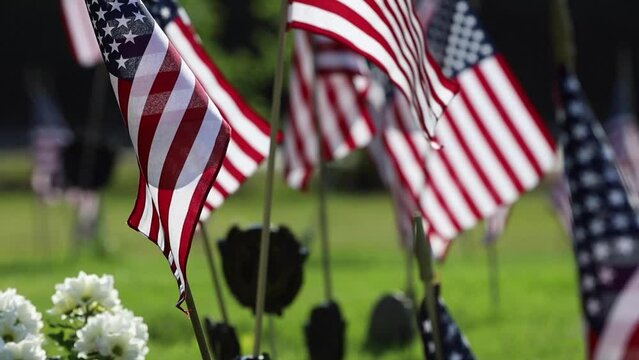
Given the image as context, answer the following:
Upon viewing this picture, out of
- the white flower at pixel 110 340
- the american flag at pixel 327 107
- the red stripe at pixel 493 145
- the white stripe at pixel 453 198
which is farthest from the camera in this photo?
the american flag at pixel 327 107

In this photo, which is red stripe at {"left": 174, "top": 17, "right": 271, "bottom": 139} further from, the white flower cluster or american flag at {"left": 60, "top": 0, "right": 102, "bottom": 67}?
→ american flag at {"left": 60, "top": 0, "right": 102, "bottom": 67}

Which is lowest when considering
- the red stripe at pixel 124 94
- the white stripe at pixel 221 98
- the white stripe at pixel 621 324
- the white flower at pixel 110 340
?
the white stripe at pixel 621 324

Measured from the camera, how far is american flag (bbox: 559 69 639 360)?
4051mm

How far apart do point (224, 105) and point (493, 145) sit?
1.53 meters

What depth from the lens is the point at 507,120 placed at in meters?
7.05

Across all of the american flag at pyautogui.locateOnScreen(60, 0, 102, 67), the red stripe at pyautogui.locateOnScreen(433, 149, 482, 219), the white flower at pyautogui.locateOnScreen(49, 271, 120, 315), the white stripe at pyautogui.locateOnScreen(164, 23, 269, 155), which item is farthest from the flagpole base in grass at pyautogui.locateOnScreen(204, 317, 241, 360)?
the american flag at pyautogui.locateOnScreen(60, 0, 102, 67)

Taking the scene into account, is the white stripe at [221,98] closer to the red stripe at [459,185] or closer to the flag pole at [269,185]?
the red stripe at [459,185]

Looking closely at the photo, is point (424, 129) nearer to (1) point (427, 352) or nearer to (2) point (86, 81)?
(1) point (427, 352)

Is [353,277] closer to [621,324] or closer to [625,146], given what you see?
[625,146]

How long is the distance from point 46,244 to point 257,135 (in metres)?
13.4

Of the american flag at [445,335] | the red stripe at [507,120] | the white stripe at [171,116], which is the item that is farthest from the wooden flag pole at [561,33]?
the red stripe at [507,120]

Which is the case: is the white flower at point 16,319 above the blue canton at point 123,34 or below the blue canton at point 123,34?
below

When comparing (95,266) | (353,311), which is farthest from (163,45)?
(95,266)

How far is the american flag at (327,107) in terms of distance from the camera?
336 inches
